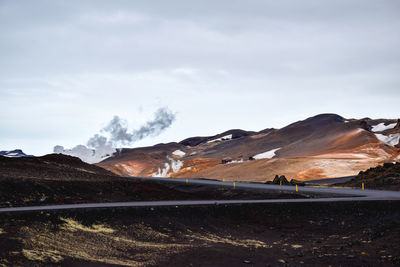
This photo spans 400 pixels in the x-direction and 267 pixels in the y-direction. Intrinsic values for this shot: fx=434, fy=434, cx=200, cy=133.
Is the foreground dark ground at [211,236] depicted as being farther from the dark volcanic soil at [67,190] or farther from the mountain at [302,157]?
the mountain at [302,157]

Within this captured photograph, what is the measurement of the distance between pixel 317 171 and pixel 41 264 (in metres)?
76.8

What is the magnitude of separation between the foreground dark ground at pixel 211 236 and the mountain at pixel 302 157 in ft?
202

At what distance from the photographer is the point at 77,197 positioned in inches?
1093

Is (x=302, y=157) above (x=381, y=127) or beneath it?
beneath

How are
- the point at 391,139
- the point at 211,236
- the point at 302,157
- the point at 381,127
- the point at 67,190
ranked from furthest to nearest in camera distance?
the point at 381,127 < the point at 391,139 < the point at 302,157 < the point at 67,190 < the point at 211,236

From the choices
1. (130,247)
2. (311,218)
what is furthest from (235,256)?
(311,218)

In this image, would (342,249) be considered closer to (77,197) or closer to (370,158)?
(77,197)

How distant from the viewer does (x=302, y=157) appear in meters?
105

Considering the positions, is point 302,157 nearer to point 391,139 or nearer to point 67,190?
point 391,139

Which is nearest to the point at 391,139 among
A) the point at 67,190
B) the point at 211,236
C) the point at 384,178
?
the point at 384,178

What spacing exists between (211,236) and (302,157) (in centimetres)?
8980

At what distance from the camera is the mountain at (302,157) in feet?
286

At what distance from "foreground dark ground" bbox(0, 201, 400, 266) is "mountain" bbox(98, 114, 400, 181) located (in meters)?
61.6

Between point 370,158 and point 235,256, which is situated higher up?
point 370,158
